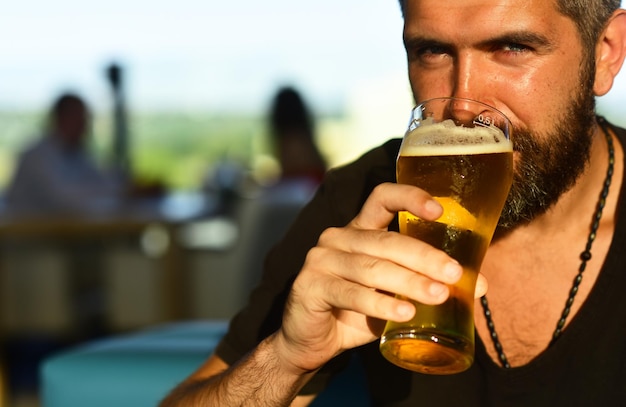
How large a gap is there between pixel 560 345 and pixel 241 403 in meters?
0.52

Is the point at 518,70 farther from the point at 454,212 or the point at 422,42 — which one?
the point at 454,212

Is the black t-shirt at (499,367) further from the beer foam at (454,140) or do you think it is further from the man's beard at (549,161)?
the beer foam at (454,140)

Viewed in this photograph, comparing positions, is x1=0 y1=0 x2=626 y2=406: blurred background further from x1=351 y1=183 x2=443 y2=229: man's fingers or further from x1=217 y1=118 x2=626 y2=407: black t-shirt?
x1=351 y1=183 x2=443 y2=229: man's fingers

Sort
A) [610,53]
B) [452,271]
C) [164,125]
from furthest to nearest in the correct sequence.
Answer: [164,125], [610,53], [452,271]

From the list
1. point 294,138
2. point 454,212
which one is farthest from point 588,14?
point 294,138

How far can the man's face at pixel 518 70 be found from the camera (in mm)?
1271

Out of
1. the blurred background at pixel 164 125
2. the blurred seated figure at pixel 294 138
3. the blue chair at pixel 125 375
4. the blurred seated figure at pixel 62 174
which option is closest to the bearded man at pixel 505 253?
the blue chair at pixel 125 375

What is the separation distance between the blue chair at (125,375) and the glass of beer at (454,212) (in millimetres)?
701

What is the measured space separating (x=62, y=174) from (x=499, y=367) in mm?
4340

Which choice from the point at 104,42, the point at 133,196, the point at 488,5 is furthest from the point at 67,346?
the point at 488,5

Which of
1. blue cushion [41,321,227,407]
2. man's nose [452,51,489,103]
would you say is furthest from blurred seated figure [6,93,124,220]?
man's nose [452,51,489,103]

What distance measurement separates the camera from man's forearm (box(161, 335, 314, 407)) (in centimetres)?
126

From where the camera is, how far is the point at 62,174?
5.23m

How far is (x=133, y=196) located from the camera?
5.10m
